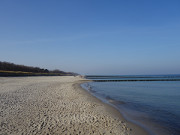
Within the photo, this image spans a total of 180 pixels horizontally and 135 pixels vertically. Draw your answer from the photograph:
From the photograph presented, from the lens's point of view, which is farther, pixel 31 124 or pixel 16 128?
pixel 31 124

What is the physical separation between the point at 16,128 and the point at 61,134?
6.31ft

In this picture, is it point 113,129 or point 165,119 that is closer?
point 113,129

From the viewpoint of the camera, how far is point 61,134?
16.4 feet

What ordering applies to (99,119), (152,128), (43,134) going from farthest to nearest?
(99,119)
(152,128)
(43,134)

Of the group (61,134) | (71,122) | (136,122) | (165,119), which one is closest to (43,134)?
(61,134)

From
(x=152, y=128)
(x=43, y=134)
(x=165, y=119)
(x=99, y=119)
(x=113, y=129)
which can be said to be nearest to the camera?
(x=43, y=134)

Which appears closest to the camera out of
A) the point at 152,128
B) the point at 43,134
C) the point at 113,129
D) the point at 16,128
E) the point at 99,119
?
the point at 43,134

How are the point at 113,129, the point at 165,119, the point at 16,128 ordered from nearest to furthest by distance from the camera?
1. the point at 16,128
2. the point at 113,129
3. the point at 165,119

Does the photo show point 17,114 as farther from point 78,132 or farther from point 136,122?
point 136,122

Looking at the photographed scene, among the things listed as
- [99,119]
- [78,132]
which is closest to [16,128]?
[78,132]

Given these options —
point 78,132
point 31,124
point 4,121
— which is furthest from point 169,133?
point 4,121

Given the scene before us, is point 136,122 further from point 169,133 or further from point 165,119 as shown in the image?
point 165,119

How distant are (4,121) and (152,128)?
22.6 ft

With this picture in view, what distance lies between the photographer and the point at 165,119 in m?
7.62
